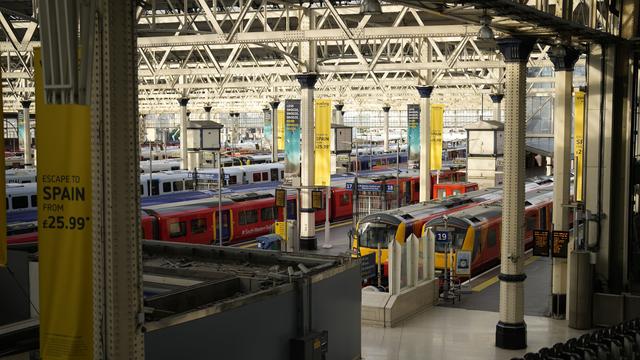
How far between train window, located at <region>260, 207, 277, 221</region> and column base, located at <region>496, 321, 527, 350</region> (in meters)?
15.9

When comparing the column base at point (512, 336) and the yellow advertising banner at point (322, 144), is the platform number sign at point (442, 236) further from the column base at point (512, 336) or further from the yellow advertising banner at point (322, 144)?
the column base at point (512, 336)

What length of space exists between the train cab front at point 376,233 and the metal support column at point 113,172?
15.6 metres

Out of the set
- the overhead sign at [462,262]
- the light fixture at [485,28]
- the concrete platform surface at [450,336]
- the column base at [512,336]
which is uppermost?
the light fixture at [485,28]

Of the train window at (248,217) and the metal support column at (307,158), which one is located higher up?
the metal support column at (307,158)

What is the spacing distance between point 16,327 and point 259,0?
19050 millimetres

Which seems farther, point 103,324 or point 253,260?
point 253,260

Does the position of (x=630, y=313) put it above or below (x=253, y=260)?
below

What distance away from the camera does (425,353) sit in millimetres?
14859

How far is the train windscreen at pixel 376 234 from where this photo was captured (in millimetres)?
22547

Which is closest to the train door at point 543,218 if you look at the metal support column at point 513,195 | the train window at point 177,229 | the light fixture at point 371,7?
the train window at point 177,229

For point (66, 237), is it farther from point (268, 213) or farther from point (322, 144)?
point (268, 213)

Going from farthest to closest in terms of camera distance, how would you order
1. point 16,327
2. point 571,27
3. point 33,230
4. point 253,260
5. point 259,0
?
point 259,0
point 33,230
point 571,27
point 253,260
point 16,327

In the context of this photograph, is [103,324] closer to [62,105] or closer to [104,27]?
[62,105]

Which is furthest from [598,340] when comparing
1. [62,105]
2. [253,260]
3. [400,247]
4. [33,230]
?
[33,230]
